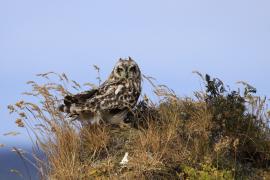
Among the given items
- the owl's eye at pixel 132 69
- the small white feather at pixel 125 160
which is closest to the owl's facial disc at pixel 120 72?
the owl's eye at pixel 132 69

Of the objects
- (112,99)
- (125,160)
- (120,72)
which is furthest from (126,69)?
(125,160)

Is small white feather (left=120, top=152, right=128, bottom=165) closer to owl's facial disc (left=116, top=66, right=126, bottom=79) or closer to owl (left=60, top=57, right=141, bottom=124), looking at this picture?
owl (left=60, top=57, right=141, bottom=124)

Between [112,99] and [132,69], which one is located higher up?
[132,69]

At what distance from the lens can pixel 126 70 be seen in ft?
37.4

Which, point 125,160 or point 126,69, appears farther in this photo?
point 126,69

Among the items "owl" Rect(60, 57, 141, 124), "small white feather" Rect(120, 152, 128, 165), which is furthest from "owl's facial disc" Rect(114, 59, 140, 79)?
"small white feather" Rect(120, 152, 128, 165)

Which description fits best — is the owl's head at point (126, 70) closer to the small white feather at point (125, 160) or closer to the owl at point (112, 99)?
the owl at point (112, 99)

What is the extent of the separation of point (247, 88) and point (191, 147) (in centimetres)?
196

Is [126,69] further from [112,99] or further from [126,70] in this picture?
[112,99]

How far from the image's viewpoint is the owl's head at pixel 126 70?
37.4 feet

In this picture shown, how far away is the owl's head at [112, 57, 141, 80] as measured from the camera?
11391 millimetres

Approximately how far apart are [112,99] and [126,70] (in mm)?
606

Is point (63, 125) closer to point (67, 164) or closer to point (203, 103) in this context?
point (67, 164)

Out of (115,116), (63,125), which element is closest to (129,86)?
(115,116)
